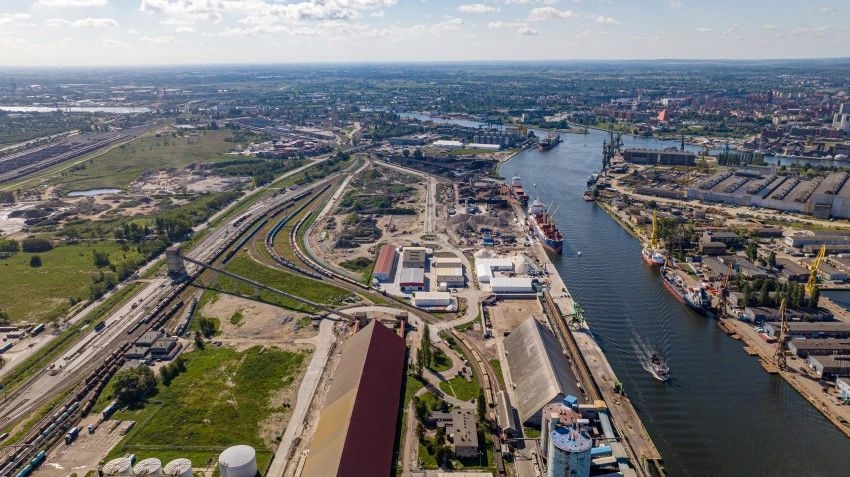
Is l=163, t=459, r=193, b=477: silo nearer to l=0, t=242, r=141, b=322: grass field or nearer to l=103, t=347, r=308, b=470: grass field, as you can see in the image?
l=103, t=347, r=308, b=470: grass field

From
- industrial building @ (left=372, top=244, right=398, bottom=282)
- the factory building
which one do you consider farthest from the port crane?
industrial building @ (left=372, top=244, right=398, bottom=282)

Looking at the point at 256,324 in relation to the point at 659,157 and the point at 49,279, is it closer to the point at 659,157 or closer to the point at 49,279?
the point at 49,279

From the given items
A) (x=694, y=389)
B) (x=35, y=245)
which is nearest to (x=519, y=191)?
(x=694, y=389)

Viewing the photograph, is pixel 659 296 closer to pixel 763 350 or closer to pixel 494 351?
pixel 763 350

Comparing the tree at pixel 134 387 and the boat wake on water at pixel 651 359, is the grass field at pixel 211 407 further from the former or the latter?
the boat wake on water at pixel 651 359

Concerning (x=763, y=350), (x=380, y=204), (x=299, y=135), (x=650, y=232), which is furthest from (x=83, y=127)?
(x=763, y=350)

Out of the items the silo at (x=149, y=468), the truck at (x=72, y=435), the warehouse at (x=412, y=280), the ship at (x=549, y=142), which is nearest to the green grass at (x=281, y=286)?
the warehouse at (x=412, y=280)
